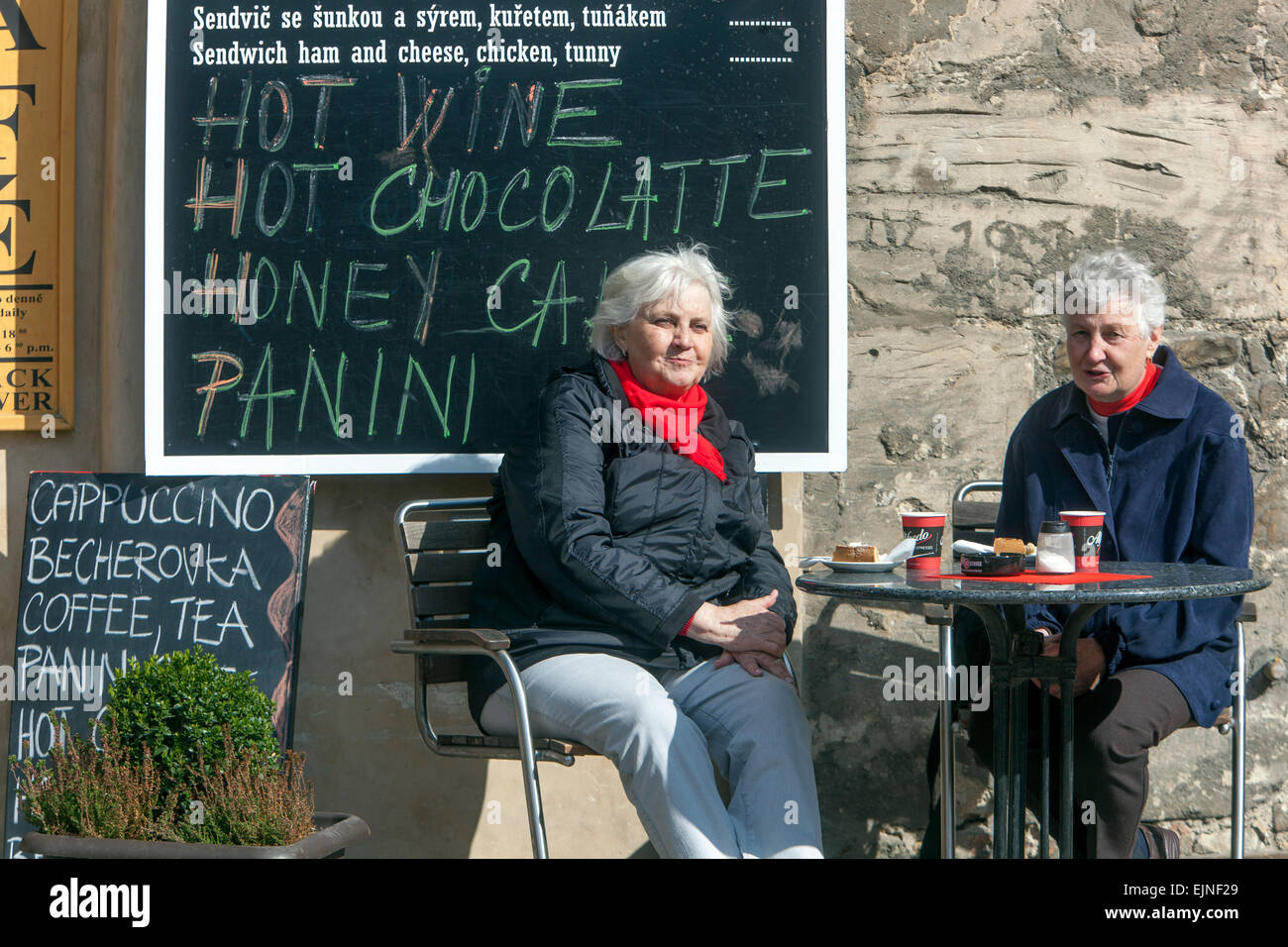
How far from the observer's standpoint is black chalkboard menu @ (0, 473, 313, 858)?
11.9 ft

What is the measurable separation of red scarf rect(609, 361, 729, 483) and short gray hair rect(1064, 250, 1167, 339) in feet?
3.38

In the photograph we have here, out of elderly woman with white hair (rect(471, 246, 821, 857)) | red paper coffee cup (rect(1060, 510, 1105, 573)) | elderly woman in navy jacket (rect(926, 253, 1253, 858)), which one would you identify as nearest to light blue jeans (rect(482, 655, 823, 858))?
elderly woman with white hair (rect(471, 246, 821, 857))

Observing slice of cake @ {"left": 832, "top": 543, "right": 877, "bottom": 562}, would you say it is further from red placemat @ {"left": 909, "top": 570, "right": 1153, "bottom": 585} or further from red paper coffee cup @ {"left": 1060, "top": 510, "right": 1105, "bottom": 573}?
red paper coffee cup @ {"left": 1060, "top": 510, "right": 1105, "bottom": 573}

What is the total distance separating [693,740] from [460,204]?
1.93 meters

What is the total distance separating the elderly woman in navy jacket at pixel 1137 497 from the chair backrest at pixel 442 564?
1480 millimetres

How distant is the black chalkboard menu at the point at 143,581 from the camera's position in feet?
11.9

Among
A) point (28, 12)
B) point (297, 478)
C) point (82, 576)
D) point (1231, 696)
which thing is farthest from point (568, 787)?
point (28, 12)

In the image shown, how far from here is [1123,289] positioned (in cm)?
323

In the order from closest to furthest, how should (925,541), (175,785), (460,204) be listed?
(925,541) < (175,785) < (460,204)

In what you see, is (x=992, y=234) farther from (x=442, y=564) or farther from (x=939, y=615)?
(x=442, y=564)

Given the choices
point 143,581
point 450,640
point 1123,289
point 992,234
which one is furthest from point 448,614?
point 992,234

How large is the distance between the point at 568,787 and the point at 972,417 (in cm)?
180

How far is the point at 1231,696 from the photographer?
3.19m

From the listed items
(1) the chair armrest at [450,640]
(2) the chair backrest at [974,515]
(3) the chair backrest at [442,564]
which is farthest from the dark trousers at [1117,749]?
(3) the chair backrest at [442,564]
